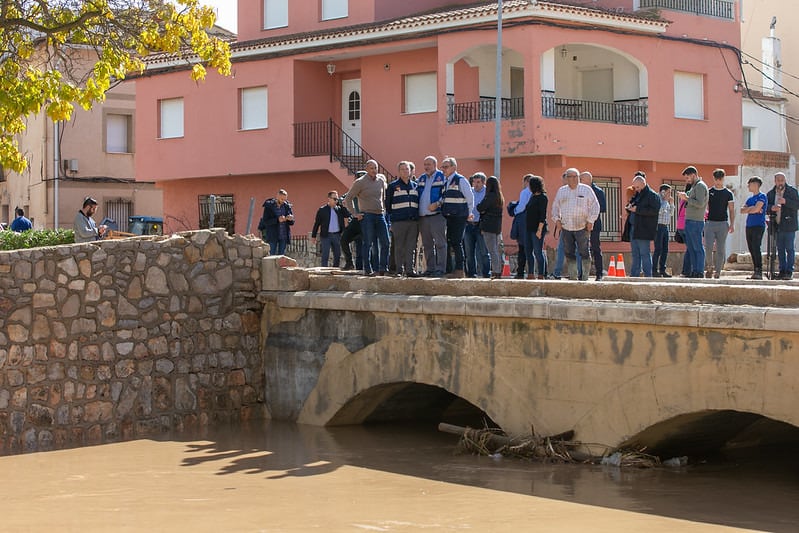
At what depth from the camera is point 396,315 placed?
46.1 ft

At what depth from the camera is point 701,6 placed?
30.3 m

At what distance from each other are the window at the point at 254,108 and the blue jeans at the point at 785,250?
17.6 m

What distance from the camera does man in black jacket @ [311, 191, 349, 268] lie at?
20.1 meters

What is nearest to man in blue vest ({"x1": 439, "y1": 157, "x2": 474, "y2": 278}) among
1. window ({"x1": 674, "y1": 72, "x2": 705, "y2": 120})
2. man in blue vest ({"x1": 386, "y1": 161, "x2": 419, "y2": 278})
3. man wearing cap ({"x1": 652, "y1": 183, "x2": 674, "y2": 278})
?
man in blue vest ({"x1": 386, "y1": 161, "x2": 419, "y2": 278})

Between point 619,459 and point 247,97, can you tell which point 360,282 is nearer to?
point 619,459

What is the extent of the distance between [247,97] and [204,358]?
17386 mm

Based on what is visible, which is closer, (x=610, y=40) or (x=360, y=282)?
(x=360, y=282)

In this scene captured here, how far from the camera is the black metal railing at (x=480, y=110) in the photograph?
27797 millimetres

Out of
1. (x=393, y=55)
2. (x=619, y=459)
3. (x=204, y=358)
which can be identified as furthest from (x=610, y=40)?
(x=619, y=459)

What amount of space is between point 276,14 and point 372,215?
1813 cm

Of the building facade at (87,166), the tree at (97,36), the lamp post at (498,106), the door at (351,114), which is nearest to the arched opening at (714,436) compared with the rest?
the tree at (97,36)

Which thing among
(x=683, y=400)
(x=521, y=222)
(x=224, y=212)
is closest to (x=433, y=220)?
(x=521, y=222)

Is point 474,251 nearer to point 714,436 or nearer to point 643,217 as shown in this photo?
point 643,217

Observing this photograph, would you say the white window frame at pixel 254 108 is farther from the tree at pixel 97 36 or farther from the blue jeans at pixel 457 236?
the blue jeans at pixel 457 236
